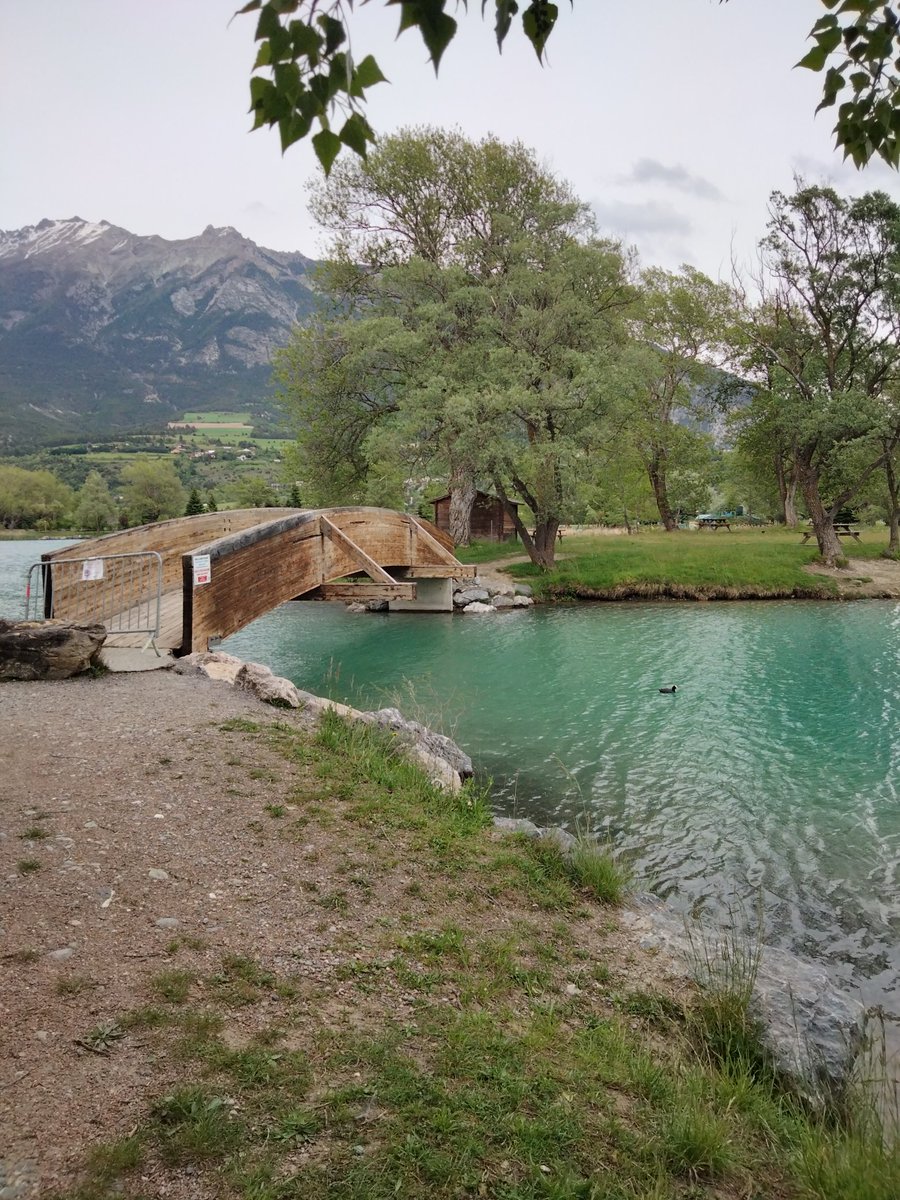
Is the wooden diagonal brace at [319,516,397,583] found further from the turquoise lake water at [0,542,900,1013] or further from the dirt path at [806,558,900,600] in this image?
the dirt path at [806,558,900,600]

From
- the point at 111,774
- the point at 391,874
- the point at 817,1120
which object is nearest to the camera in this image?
the point at 817,1120

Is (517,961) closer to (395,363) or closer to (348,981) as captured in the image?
(348,981)

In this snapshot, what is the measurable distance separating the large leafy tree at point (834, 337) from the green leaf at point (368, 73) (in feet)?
96.0

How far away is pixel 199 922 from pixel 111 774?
228 cm

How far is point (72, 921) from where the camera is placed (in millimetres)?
Result: 3775

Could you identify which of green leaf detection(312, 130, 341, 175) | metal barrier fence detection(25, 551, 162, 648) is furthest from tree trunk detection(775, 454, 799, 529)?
green leaf detection(312, 130, 341, 175)

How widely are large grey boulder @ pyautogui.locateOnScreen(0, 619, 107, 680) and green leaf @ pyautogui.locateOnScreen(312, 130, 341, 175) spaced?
8076 millimetres

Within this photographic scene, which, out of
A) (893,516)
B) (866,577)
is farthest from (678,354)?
(866,577)

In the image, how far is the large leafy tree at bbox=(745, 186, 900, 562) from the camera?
27.0 metres

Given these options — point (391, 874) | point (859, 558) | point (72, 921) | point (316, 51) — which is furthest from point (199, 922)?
point (859, 558)

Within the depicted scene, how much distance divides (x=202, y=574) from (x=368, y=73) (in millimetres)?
8974

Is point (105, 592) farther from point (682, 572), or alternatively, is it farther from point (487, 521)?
point (487, 521)

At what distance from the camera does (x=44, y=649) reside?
874 cm

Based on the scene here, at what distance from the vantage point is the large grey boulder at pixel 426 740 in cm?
833
